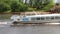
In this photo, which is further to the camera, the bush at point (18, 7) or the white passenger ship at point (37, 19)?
the bush at point (18, 7)

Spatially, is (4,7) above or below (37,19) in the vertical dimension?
above

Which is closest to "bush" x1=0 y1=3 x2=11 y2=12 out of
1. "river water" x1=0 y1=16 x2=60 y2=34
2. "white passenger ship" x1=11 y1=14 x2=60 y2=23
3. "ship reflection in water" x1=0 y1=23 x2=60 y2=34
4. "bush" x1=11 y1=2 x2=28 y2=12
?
"bush" x1=11 y1=2 x2=28 y2=12

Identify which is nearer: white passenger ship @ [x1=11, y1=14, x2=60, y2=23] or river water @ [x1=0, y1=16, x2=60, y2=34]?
river water @ [x1=0, y1=16, x2=60, y2=34]

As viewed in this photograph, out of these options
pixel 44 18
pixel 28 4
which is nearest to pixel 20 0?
pixel 28 4

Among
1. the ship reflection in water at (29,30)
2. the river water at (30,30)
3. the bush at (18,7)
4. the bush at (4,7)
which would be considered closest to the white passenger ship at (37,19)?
the river water at (30,30)

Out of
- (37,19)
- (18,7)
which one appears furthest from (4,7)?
(37,19)

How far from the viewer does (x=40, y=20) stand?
920cm

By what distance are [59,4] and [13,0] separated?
2.61 meters

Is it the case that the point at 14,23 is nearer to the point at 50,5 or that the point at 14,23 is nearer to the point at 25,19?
the point at 25,19

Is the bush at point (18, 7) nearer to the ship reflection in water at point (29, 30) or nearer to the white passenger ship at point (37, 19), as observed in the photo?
the white passenger ship at point (37, 19)

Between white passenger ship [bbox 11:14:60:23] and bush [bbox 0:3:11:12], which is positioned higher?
bush [bbox 0:3:11:12]

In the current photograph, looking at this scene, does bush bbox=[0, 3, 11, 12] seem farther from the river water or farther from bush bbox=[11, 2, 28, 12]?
the river water

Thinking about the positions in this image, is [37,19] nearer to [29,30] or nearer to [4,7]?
[29,30]

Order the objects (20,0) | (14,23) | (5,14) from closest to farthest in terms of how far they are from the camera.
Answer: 1. (14,23)
2. (5,14)
3. (20,0)
